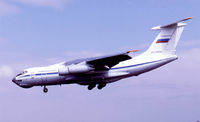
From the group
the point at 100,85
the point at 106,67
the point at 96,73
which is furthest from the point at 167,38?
the point at 100,85

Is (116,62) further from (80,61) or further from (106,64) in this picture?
(80,61)

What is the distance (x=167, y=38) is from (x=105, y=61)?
380 centimetres

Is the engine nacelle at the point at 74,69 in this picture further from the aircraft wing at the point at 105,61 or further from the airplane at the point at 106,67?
the aircraft wing at the point at 105,61

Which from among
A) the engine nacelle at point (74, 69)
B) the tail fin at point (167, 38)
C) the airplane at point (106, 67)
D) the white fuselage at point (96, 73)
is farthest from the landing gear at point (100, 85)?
the tail fin at point (167, 38)

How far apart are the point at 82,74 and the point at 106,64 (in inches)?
49.8

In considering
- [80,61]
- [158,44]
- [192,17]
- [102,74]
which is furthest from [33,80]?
[192,17]

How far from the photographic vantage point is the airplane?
14.2 m

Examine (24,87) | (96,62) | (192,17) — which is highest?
(192,17)

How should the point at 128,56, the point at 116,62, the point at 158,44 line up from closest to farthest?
1. the point at 128,56
2. the point at 116,62
3. the point at 158,44

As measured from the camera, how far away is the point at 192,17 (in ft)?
46.1

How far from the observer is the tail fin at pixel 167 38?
15750 millimetres

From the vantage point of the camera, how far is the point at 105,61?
14.3 meters

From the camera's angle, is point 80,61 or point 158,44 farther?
point 158,44

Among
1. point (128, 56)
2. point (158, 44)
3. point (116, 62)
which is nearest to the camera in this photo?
point (128, 56)
